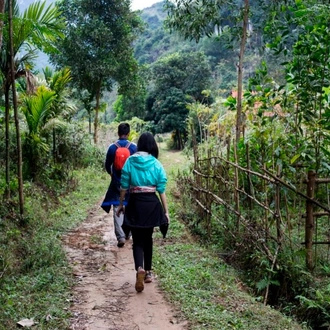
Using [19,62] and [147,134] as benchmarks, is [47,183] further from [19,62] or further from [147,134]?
[147,134]

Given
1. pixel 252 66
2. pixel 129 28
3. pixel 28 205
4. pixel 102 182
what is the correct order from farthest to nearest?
pixel 252 66 < pixel 129 28 < pixel 102 182 < pixel 28 205

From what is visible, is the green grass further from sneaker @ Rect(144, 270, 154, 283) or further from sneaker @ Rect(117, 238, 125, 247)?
sneaker @ Rect(117, 238, 125, 247)

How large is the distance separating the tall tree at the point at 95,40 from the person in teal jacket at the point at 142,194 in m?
12.2

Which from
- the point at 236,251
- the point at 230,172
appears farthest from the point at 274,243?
the point at 230,172

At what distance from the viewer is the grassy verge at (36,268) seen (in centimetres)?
349

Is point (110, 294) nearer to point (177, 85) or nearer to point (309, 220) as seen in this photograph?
point (309, 220)

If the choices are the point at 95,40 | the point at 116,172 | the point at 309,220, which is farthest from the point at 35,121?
the point at 95,40

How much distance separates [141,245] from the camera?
409cm

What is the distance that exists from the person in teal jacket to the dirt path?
237mm

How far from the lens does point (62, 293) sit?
4016 mm

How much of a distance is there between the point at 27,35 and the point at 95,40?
1049 cm

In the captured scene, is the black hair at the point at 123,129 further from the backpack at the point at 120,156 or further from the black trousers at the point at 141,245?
the black trousers at the point at 141,245

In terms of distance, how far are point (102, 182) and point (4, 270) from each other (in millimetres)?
8512

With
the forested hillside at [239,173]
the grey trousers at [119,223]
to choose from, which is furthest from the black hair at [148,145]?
the grey trousers at [119,223]
